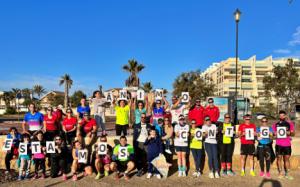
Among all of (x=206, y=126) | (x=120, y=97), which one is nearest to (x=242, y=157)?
(x=206, y=126)

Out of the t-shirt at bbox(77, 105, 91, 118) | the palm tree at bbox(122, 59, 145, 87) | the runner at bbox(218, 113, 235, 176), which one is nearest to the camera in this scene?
the runner at bbox(218, 113, 235, 176)

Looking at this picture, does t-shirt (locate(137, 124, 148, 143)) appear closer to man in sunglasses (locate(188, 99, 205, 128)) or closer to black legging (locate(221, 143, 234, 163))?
man in sunglasses (locate(188, 99, 205, 128))

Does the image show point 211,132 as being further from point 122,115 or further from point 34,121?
point 34,121

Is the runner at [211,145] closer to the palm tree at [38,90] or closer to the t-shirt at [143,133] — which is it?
the t-shirt at [143,133]

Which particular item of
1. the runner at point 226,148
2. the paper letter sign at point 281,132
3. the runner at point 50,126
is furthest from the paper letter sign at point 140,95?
the paper letter sign at point 281,132

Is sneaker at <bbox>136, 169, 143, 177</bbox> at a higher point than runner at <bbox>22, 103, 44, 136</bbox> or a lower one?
lower

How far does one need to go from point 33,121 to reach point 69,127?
3.87 ft

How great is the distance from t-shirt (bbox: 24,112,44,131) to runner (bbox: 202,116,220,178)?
522 cm

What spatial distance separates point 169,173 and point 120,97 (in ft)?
10.5

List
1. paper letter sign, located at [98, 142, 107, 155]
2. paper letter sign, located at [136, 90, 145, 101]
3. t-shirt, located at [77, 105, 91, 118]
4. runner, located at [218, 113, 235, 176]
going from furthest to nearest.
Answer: paper letter sign, located at [136, 90, 145, 101] → t-shirt, located at [77, 105, 91, 118] → runner, located at [218, 113, 235, 176] → paper letter sign, located at [98, 142, 107, 155]

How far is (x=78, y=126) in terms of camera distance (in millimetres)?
10094

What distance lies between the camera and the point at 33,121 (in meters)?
10.1

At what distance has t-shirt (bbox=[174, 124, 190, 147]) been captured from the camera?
31.2ft

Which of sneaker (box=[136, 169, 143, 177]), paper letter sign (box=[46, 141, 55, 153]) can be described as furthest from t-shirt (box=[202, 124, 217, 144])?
paper letter sign (box=[46, 141, 55, 153])
